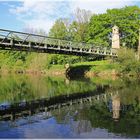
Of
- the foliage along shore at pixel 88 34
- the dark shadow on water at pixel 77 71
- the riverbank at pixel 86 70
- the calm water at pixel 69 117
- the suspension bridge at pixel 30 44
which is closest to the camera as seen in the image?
the calm water at pixel 69 117

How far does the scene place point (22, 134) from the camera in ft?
59.0

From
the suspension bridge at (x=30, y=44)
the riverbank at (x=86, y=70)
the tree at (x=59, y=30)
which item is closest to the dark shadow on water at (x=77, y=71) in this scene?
the riverbank at (x=86, y=70)

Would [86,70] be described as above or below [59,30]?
below

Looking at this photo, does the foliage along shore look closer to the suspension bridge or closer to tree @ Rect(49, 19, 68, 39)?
tree @ Rect(49, 19, 68, 39)

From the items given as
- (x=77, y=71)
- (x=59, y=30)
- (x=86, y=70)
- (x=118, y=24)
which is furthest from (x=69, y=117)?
(x=118, y=24)

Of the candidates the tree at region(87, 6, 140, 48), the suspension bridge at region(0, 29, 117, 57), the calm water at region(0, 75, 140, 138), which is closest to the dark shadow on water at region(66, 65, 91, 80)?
the tree at region(87, 6, 140, 48)

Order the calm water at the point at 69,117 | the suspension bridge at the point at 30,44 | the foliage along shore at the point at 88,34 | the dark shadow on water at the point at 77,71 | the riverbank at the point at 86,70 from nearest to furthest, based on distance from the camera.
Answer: the calm water at the point at 69,117 < the suspension bridge at the point at 30,44 < the riverbank at the point at 86,70 < the dark shadow on water at the point at 77,71 < the foliage along shore at the point at 88,34

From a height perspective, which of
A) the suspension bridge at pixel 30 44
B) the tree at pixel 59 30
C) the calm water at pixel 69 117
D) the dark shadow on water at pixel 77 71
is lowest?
the calm water at pixel 69 117

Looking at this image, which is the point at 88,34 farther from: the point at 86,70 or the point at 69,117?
the point at 69,117

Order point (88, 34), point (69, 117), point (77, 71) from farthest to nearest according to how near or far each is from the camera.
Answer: point (88, 34) → point (77, 71) → point (69, 117)

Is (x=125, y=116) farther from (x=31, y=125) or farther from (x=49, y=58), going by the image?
(x=49, y=58)

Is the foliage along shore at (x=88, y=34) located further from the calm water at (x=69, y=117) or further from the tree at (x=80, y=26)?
the calm water at (x=69, y=117)

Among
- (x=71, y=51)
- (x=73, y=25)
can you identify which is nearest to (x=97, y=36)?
(x=73, y=25)

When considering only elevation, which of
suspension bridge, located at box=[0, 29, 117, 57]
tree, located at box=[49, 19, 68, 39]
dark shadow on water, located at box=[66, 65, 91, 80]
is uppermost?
tree, located at box=[49, 19, 68, 39]
